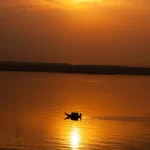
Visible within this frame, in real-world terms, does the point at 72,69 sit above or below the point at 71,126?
above

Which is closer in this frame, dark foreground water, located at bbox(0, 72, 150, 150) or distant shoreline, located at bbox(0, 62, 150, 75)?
dark foreground water, located at bbox(0, 72, 150, 150)

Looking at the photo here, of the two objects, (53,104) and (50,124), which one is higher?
(53,104)

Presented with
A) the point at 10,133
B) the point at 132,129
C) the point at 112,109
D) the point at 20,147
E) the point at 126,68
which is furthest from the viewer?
the point at 126,68

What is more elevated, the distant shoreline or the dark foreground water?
the distant shoreline

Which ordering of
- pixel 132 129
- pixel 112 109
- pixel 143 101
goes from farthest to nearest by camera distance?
pixel 143 101 → pixel 112 109 → pixel 132 129

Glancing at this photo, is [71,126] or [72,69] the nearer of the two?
[71,126]

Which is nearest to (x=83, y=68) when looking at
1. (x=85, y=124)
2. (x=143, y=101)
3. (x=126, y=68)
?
(x=126, y=68)

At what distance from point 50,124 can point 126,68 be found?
85.9 metres

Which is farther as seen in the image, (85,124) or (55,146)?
(85,124)

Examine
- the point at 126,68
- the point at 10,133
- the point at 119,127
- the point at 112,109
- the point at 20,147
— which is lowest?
the point at 20,147

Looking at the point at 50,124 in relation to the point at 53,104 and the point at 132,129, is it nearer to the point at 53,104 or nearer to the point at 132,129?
the point at 132,129

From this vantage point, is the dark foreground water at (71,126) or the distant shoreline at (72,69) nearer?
the dark foreground water at (71,126)

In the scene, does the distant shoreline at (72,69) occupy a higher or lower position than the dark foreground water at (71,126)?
higher

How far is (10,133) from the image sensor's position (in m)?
18.2
